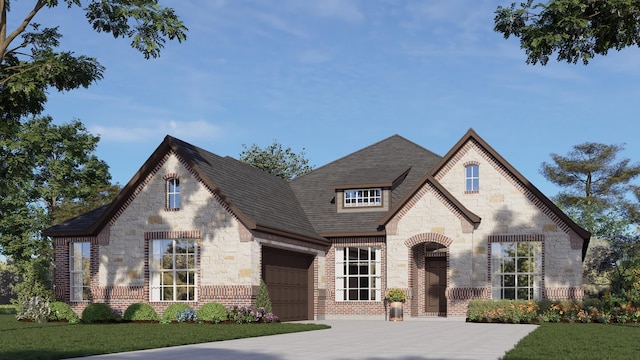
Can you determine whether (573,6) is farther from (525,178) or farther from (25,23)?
(25,23)

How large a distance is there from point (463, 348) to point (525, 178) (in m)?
16.7

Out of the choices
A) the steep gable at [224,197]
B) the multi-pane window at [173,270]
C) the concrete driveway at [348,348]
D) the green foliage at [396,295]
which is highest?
the steep gable at [224,197]

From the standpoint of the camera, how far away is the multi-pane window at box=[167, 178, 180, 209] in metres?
30.6

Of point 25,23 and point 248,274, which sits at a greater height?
point 25,23

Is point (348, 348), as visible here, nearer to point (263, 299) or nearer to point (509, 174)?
point (263, 299)

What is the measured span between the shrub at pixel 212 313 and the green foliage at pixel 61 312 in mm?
Answer: 5925

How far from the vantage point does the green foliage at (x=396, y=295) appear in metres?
32.0

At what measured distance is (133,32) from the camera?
25500 millimetres

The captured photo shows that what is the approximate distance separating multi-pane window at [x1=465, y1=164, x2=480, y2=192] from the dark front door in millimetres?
3772

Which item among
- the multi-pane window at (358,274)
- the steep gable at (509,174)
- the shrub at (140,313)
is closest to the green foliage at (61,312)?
the shrub at (140,313)

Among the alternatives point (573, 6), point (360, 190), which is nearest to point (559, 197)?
point (360, 190)

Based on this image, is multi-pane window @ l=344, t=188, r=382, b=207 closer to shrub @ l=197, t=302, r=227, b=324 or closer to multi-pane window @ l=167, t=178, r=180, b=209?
multi-pane window @ l=167, t=178, r=180, b=209

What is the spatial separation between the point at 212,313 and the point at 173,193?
5.52 m

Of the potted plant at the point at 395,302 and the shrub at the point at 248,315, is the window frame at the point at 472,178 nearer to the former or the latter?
the potted plant at the point at 395,302
